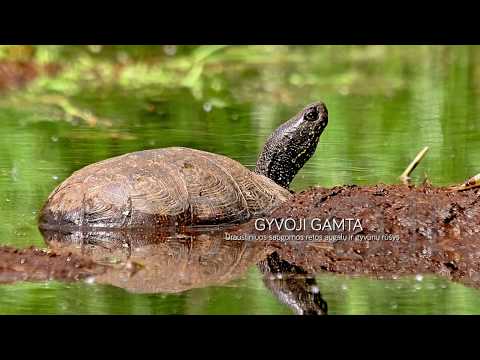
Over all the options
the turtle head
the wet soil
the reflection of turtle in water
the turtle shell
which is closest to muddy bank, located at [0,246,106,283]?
the wet soil

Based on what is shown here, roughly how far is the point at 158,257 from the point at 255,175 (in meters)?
1.50

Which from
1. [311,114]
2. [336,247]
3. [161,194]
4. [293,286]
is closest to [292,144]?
[311,114]

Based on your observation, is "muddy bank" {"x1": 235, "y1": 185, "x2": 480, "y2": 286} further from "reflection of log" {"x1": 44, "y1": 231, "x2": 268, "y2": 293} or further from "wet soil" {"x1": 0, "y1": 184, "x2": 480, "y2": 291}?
"reflection of log" {"x1": 44, "y1": 231, "x2": 268, "y2": 293}

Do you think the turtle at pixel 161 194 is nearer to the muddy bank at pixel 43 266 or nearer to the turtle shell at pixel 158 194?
the turtle shell at pixel 158 194

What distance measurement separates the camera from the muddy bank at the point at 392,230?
6254mm

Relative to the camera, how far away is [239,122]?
10672 mm

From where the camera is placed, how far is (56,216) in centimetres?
714

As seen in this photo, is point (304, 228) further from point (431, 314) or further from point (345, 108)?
point (345, 108)

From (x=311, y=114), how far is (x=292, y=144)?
0.25 meters

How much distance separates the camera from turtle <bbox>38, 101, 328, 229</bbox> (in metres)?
7.09

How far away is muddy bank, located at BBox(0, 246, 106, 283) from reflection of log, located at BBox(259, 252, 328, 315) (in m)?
0.91

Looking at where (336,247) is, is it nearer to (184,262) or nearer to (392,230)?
(392,230)

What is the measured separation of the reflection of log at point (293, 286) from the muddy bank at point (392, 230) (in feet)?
0.35

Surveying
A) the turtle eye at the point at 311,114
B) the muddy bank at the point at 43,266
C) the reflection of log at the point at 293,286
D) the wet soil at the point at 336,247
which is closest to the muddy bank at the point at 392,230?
the wet soil at the point at 336,247
